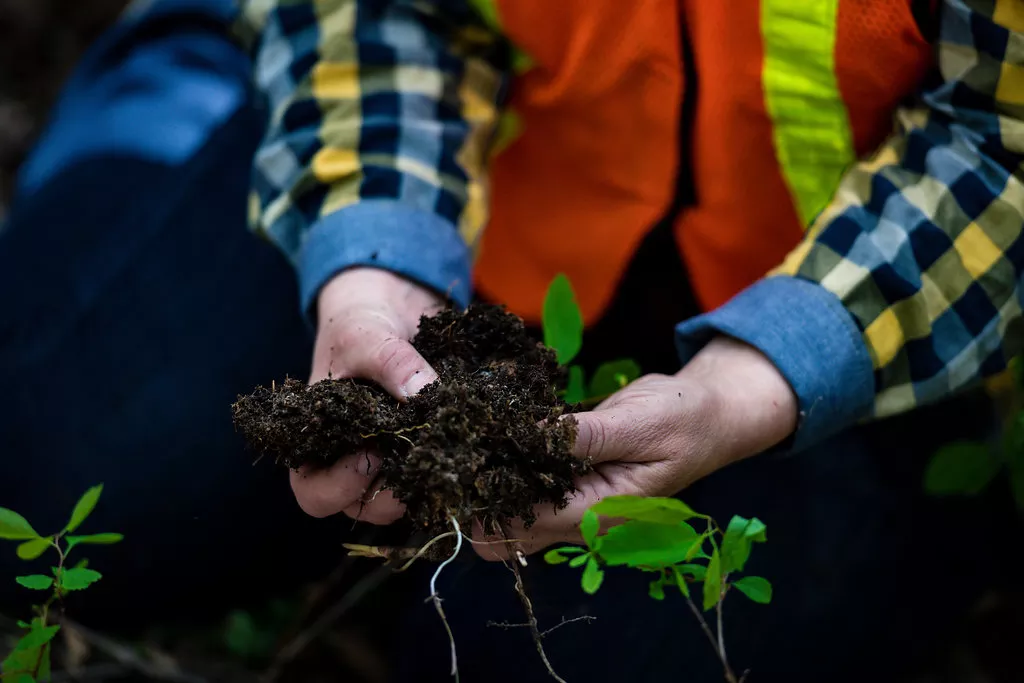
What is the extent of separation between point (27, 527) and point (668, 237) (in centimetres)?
100

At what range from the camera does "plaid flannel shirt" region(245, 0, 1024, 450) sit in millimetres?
1058

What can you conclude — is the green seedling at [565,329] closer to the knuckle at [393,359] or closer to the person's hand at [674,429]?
the person's hand at [674,429]

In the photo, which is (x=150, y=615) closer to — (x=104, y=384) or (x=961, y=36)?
(x=104, y=384)

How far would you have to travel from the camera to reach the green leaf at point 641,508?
0.76m

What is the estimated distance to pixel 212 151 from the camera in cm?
166

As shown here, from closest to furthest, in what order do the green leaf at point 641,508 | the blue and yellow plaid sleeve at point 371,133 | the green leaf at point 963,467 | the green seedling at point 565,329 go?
the green leaf at point 641,508, the green seedling at point 565,329, the blue and yellow plaid sleeve at point 371,133, the green leaf at point 963,467

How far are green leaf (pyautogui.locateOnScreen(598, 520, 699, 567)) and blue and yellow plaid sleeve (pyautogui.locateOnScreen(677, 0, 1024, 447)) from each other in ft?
1.11

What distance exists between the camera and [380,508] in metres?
0.96

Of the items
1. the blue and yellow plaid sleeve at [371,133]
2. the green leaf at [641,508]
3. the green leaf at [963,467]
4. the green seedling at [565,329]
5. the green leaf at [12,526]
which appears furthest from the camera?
the green leaf at [963,467]

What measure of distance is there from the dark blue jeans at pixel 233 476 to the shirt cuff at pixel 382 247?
30 centimetres

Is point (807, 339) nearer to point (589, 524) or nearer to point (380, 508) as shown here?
point (589, 524)

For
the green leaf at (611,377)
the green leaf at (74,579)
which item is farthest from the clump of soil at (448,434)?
the green leaf at (74,579)

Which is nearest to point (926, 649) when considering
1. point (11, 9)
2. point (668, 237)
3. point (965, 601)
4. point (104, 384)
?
point (965, 601)

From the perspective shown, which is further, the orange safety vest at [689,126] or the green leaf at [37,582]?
the orange safety vest at [689,126]
